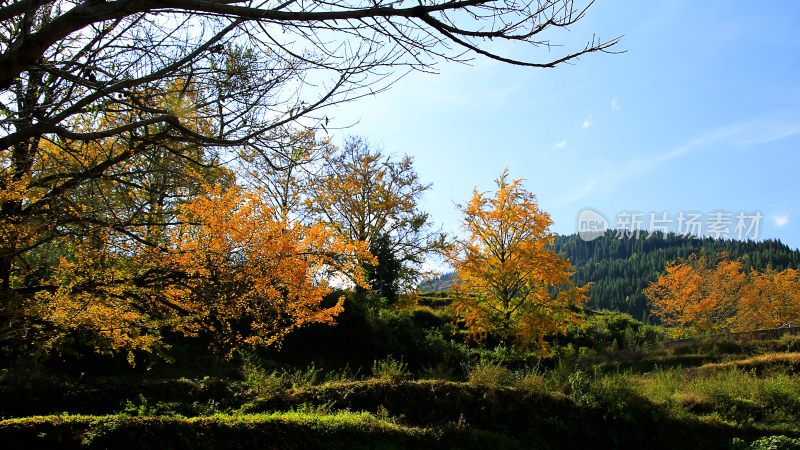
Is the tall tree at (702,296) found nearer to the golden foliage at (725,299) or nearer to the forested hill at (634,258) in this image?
the golden foliage at (725,299)

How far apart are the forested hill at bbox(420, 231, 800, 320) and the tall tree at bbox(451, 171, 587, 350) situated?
4207 cm

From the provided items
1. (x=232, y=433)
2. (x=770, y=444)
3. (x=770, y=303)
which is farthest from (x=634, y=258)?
(x=232, y=433)

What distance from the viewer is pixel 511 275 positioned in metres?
15.7

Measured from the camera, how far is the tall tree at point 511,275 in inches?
598

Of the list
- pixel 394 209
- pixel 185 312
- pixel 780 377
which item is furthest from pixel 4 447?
pixel 394 209

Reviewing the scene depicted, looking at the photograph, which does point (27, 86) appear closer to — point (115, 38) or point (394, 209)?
point (115, 38)

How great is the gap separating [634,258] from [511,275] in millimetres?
115339

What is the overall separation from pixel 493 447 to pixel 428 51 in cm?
692

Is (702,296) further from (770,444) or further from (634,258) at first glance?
(634,258)

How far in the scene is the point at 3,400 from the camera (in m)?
7.73

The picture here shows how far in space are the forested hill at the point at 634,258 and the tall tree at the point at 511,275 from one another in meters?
42.1

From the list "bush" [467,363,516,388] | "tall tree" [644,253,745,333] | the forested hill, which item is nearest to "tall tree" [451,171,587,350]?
"bush" [467,363,516,388]

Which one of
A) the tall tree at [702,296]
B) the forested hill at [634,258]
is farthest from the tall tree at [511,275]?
the forested hill at [634,258]

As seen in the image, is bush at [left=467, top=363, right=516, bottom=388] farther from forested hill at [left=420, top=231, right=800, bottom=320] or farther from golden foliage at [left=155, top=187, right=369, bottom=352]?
forested hill at [left=420, top=231, right=800, bottom=320]
